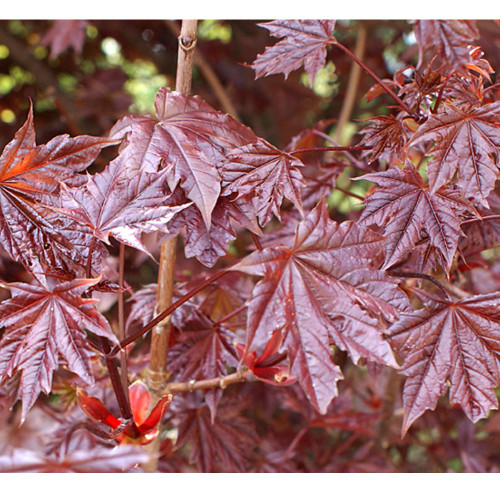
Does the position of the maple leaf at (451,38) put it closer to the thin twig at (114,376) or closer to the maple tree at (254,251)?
the maple tree at (254,251)

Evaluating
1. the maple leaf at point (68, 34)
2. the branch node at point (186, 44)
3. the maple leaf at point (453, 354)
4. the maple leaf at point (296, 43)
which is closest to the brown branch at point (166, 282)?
the branch node at point (186, 44)

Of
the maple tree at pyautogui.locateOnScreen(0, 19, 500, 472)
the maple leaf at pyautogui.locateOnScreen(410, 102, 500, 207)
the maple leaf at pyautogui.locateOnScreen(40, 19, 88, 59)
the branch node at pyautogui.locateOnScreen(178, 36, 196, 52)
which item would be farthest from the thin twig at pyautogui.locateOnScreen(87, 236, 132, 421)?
the maple leaf at pyautogui.locateOnScreen(40, 19, 88, 59)

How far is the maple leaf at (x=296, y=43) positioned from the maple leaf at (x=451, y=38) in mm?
189

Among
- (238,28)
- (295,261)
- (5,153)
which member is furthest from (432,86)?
(238,28)

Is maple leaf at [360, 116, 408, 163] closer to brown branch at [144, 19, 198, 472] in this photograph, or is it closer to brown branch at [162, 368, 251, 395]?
brown branch at [144, 19, 198, 472]

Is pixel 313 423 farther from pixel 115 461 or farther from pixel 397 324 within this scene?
pixel 115 461

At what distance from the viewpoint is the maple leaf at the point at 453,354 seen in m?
0.64

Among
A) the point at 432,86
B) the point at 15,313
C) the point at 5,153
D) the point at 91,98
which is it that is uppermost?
the point at 91,98

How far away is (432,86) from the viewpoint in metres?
0.69

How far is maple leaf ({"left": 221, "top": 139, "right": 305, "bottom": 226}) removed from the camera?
0.64 m

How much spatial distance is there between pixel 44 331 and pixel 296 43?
541mm

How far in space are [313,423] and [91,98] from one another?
1394mm

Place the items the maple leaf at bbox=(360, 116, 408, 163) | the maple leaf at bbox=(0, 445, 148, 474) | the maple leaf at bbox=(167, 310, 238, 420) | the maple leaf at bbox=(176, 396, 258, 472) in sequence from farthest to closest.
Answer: the maple leaf at bbox=(176, 396, 258, 472), the maple leaf at bbox=(167, 310, 238, 420), the maple leaf at bbox=(360, 116, 408, 163), the maple leaf at bbox=(0, 445, 148, 474)

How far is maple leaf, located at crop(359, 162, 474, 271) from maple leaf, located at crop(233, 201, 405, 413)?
0.15ft
